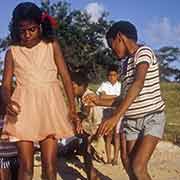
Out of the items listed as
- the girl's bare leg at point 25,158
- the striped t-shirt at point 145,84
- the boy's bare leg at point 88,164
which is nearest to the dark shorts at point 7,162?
the girl's bare leg at point 25,158

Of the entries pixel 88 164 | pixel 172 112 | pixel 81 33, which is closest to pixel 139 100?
pixel 88 164

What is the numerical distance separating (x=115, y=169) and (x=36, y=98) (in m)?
3.81

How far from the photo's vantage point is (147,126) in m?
4.59

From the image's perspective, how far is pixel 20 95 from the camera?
4492mm

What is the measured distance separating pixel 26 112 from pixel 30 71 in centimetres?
32

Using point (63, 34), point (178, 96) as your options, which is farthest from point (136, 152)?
point (63, 34)

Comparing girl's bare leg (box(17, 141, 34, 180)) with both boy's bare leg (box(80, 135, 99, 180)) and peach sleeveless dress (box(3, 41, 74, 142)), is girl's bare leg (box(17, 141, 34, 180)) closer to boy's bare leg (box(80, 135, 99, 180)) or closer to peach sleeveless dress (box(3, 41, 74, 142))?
peach sleeveless dress (box(3, 41, 74, 142))

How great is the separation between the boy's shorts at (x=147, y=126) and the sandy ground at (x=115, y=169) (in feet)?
9.11

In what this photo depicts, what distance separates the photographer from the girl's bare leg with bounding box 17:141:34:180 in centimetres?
447

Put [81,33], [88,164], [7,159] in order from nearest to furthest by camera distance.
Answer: [7,159], [88,164], [81,33]

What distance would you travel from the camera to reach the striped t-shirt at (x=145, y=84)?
14.6 feet

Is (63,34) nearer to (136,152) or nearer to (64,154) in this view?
(64,154)

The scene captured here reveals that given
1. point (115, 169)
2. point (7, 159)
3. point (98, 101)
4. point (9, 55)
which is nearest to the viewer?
point (9, 55)

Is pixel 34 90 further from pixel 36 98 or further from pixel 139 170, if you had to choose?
pixel 139 170
